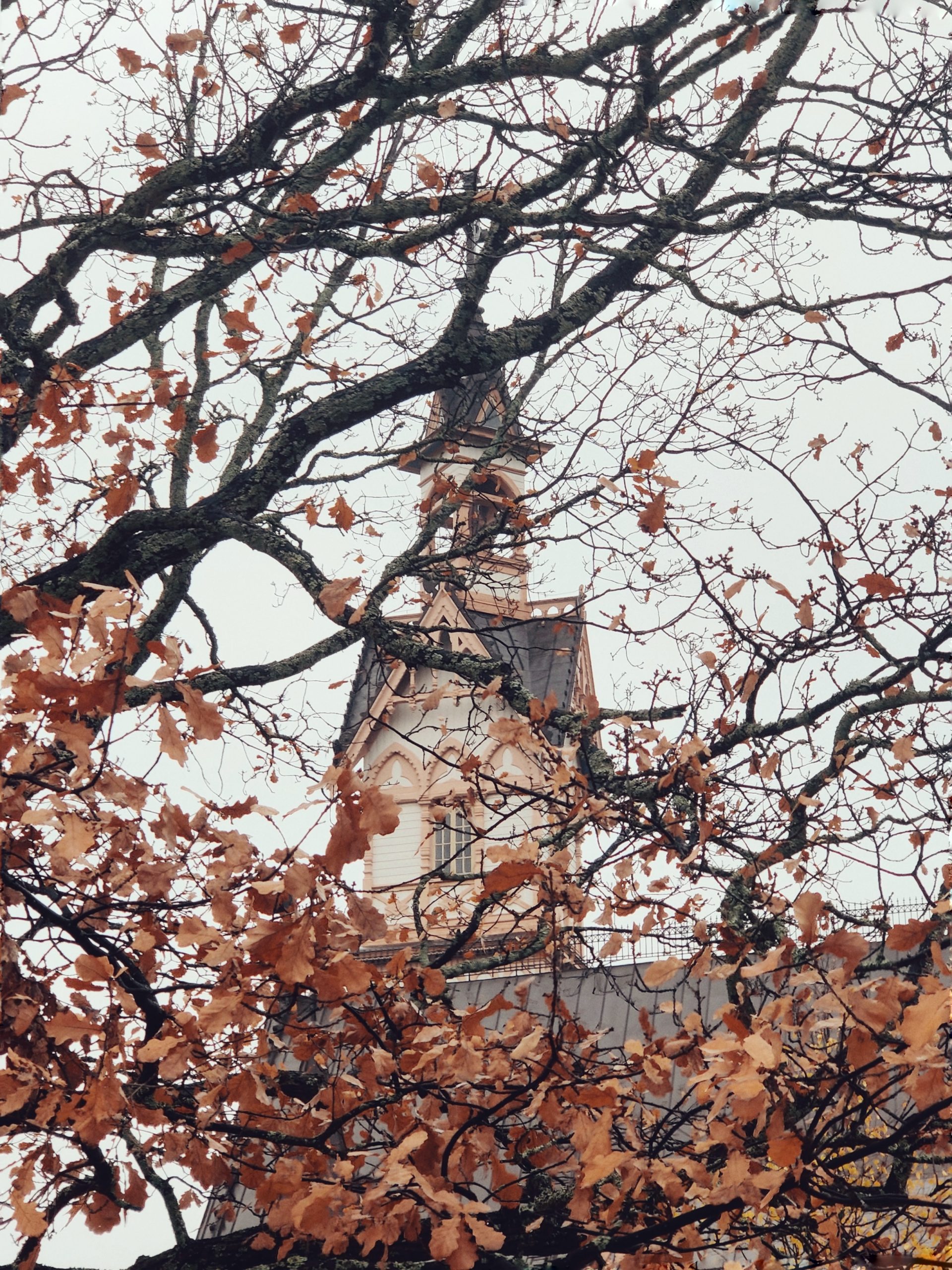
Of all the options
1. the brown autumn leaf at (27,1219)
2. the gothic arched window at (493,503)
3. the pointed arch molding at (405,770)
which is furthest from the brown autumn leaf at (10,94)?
the pointed arch molding at (405,770)

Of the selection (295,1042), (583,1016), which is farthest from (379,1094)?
(583,1016)

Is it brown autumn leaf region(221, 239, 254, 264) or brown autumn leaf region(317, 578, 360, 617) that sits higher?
brown autumn leaf region(221, 239, 254, 264)

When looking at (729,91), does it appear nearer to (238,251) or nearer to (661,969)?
(238,251)

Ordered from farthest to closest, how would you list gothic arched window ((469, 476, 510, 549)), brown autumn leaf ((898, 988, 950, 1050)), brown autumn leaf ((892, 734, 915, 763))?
gothic arched window ((469, 476, 510, 549)) → brown autumn leaf ((892, 734, 915, 763)) → brown autumn leaf ((898, 988, 950, 1050))

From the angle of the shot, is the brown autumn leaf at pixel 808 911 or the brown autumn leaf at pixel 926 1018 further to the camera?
the brown autumn leaf at pixel 808 911

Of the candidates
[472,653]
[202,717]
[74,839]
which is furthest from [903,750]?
[74,839]

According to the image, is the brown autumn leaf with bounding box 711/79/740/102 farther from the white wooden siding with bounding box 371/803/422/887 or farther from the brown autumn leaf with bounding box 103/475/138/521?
the white wooden siding with bounding box 371/803/422/887

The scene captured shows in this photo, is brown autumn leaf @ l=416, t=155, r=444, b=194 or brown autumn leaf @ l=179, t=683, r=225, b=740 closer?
brown autumn leaf @ l=179, t=683, r=225, b=740

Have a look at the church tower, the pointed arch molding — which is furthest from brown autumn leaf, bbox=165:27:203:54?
the pointed arch molding

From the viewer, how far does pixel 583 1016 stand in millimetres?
16406

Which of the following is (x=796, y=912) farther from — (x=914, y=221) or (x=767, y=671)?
(x=914, y=221)

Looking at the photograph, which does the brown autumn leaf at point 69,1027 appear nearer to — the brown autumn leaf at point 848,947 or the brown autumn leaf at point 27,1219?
the brown autumn leaf at point 27,1219

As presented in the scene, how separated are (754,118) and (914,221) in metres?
0.98

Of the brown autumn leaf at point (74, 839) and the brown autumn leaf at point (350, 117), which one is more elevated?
the brown autumn leaf at point (350, 117)
